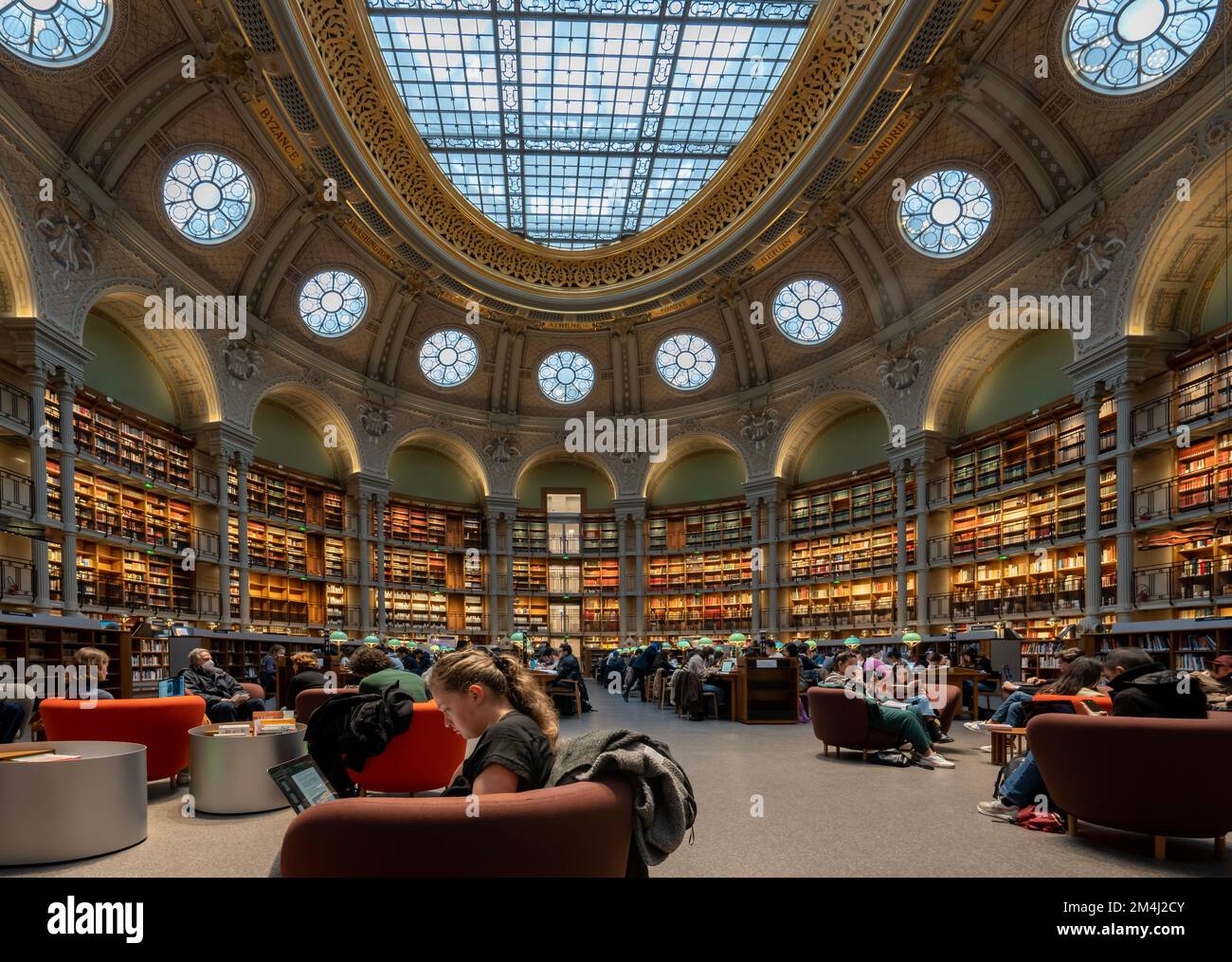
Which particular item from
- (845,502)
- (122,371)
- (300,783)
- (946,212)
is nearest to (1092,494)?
(946,212)

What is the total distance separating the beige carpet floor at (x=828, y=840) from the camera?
3.87 m

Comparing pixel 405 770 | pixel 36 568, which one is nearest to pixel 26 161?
pixel 36 568

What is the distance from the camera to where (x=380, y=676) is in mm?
5082

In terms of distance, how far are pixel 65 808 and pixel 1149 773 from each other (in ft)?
17.4

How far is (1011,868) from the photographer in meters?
3.86

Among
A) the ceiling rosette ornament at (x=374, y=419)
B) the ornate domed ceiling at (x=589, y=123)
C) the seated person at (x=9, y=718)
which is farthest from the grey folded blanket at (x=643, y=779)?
the ceiling rosette ornament at (x=374, y=419)

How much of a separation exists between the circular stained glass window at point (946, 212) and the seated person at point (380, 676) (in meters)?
16.1

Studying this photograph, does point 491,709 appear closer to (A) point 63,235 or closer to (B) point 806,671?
(B) point 806,671

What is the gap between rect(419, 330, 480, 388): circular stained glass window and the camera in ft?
80.7

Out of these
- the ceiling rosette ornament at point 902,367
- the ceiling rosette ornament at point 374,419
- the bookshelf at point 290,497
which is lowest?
the bookshelf at point 290,497

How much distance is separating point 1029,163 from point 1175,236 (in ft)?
11.1

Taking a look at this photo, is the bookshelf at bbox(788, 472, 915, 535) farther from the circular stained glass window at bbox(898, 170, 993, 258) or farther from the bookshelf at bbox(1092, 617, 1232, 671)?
the bookshelf at bbox(1092, 617, 1232, 671)

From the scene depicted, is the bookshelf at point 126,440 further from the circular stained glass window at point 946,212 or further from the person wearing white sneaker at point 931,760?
the circular stained glass window at point 946,212

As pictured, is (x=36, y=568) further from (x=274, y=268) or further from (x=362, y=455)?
(x=362, y=455)
